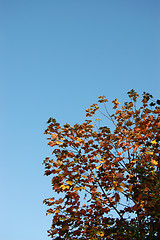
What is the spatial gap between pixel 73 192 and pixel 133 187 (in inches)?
46.8

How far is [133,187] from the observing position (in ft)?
15.2

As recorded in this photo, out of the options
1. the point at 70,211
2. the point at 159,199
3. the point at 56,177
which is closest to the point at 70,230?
the point at 70,211

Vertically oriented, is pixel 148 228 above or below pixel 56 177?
below

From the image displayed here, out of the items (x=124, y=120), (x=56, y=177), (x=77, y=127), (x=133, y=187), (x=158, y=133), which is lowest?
(x=133, y=187)

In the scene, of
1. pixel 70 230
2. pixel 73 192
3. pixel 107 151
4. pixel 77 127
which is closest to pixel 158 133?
pixel 107 151

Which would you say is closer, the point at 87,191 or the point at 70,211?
the point at 70,211

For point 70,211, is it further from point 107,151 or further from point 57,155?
point 107,151

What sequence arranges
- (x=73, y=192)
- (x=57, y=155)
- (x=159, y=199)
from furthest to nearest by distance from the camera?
(x=57, y=155)
(x=73, y=192)
(x=159, y=199)

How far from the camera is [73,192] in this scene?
191 inches

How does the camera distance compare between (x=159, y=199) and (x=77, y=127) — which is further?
(x=77, y=127)

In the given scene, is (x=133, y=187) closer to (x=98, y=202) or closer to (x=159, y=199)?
(x=159, y=199)

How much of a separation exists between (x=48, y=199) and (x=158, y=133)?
270 cm

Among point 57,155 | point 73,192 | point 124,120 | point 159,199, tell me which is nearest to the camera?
point 159,199

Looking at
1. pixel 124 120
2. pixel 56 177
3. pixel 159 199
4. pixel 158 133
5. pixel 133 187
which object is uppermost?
pixel 124 120
